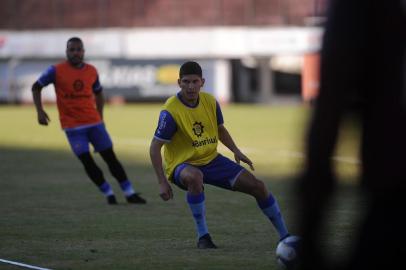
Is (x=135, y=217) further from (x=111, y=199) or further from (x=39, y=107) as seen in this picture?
(x=39, y=107)

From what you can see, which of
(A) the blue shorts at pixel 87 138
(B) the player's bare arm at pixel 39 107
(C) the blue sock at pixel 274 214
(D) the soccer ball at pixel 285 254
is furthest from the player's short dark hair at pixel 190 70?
(A) the blue shorts at pixel 87 138

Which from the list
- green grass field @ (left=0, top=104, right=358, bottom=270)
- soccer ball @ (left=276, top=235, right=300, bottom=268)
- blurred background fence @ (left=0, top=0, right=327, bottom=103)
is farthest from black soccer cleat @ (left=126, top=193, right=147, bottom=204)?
blurred background fence @ (left=0, top=0, right=327, bottom=103)

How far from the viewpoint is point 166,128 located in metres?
9.06

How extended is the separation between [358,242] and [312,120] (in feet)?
1.27

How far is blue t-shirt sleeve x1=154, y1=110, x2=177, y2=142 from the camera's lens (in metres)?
9.05

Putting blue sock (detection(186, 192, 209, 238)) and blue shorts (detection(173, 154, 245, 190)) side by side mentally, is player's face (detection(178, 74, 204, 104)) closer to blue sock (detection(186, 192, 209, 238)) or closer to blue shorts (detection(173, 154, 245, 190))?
blue shorts (detection(173, 154, 245, 190))

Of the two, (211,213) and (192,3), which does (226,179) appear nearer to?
(211,213)

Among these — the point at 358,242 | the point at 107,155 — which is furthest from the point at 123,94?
the point at 358,242

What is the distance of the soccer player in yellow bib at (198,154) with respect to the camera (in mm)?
8852

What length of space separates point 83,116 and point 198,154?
4.46 m

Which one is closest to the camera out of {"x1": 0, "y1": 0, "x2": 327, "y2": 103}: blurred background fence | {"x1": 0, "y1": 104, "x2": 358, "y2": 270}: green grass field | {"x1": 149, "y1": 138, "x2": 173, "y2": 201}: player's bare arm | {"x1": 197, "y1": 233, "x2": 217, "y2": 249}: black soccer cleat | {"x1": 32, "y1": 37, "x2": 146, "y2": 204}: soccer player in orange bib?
{"x1": 0, "y1": 104, "x2": 358, "y2": 270}: green grass field

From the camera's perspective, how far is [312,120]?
2.66m

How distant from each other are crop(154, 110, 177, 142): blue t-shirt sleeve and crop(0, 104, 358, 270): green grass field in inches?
37.5

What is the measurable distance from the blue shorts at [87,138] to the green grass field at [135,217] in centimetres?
68
